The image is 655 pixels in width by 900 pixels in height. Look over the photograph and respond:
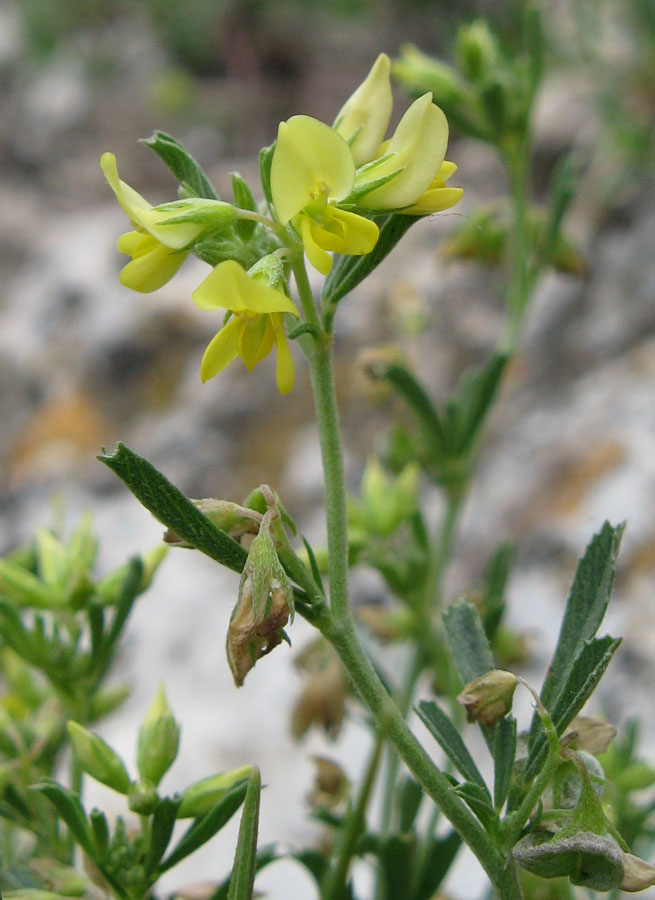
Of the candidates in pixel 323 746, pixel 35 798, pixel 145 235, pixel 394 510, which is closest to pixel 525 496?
pixel 323 746

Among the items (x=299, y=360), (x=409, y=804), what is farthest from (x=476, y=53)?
(x=299, y=360)

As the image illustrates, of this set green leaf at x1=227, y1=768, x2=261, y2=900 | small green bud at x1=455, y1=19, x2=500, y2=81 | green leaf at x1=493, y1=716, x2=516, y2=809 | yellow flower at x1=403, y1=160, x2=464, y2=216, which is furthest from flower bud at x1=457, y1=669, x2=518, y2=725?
small green bud at x1=455, y1=19, x2=500, y2=81

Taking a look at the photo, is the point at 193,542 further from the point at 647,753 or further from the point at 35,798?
the point at 647,753

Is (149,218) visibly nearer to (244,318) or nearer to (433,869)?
(244,318)

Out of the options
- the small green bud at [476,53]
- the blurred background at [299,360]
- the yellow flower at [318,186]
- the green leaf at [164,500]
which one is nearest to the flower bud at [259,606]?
the green leaf at [164,500]

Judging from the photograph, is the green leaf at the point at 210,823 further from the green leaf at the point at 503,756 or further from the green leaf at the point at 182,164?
the green leaf at the point at 182,164

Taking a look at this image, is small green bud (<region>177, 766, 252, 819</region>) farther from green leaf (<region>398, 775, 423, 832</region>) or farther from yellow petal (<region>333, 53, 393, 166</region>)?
yellow petal (<region>333, 53, 393, 166</region>)

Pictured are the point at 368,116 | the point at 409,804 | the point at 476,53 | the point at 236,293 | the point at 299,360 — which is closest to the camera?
the point at 236,293
